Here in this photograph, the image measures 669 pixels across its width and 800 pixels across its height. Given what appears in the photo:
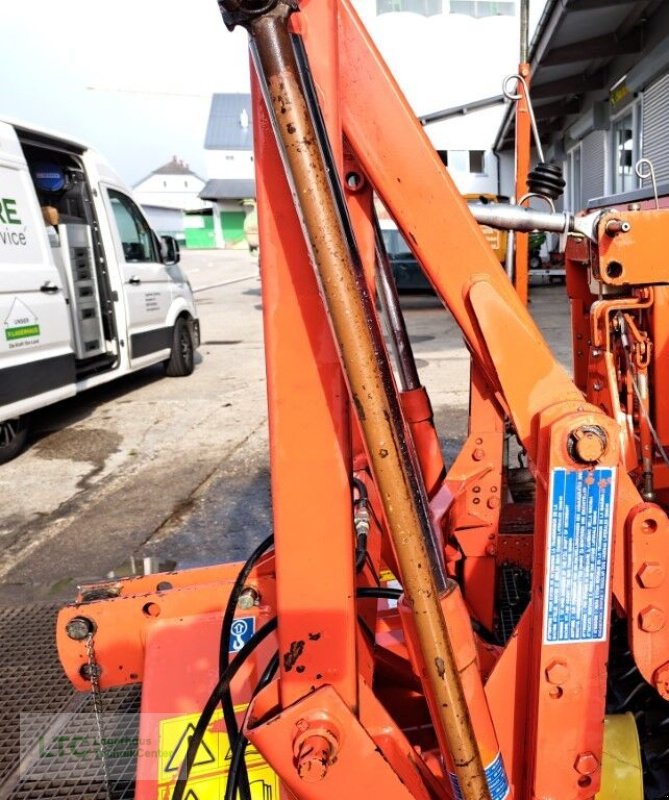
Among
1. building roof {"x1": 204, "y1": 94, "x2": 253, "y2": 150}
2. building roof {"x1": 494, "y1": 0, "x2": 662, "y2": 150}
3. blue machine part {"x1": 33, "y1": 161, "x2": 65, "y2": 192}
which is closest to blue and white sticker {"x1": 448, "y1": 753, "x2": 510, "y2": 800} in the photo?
blue machine part {"x1": 33, "y1": 161, "x2": 65, "y2": 192}

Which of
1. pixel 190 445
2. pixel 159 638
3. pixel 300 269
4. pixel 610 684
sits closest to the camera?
pixel 300 269

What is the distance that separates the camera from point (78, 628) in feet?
5.56

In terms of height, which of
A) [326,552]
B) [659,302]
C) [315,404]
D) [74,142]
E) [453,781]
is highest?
[74,142]

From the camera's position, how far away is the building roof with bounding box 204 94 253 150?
174ft

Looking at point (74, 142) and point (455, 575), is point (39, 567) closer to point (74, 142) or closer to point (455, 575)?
point (455, 575)

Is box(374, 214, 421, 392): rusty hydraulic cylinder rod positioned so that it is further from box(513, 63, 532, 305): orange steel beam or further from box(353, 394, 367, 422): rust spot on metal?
box(513, 63, 532, 305): orange steel beam

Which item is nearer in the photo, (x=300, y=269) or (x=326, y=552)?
(x=300, y=269)

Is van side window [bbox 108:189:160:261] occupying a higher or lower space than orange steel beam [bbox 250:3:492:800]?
higher

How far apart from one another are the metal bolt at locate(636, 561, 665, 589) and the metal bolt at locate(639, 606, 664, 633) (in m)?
0.06

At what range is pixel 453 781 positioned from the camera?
1268 millimetres

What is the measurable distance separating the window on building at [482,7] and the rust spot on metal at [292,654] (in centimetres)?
2688

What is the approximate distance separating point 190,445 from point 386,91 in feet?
16.6

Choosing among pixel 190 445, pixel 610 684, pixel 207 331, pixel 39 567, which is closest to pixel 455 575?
pixel 610 684

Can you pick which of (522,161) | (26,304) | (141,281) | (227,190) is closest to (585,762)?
(522,161)
